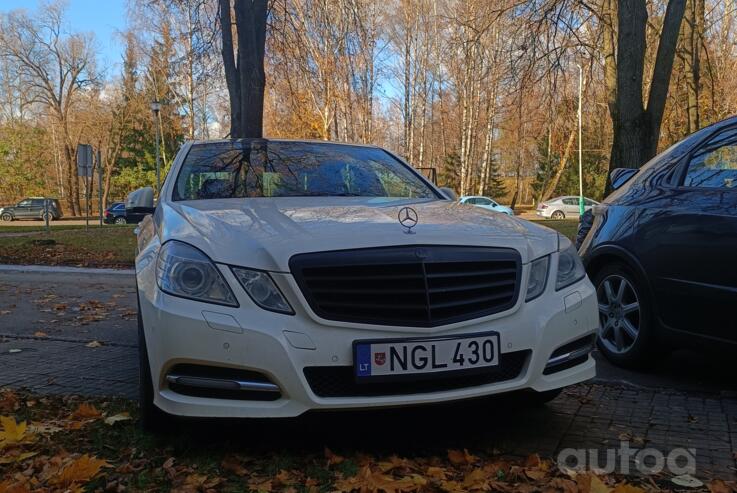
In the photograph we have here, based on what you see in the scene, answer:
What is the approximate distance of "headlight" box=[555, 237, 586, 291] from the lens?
2.97 meters

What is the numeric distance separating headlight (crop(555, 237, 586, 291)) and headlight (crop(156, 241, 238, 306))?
1.48 m

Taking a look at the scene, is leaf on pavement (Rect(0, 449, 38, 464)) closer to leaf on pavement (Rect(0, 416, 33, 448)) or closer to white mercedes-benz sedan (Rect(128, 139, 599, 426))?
leaf on pavement (Rect(0, 416, 33, 448))

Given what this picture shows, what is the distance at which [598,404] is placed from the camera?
349cm

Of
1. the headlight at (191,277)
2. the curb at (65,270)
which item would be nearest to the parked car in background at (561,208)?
the curb at (65,270)

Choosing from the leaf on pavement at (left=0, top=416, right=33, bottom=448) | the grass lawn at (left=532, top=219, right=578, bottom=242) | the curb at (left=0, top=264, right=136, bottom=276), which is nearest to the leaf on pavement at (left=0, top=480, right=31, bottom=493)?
the leaf on pavement at (left=0, top=416, right=33, bottom=448)

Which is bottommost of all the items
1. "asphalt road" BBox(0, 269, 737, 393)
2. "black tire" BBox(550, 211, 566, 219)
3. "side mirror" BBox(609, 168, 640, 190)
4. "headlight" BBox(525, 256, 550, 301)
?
"black tire" BBox(550, 211, 566, 219)

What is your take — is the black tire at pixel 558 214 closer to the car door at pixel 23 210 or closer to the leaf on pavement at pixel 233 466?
the car door at pixel 23 210

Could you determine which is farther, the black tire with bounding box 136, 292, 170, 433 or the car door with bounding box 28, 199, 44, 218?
the car door with bounding box 28, 199, 44, 218

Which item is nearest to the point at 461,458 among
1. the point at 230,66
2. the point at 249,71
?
the point at 249,71

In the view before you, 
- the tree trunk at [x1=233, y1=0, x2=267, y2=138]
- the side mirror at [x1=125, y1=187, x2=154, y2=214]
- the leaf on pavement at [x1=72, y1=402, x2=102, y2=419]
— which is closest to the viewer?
the leaf on pavement at [x1=72, y1=402, x2=102, y2=419]

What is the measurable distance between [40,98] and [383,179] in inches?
2006

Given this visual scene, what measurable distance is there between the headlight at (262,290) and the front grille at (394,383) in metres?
0.27

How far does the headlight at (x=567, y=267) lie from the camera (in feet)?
9.76

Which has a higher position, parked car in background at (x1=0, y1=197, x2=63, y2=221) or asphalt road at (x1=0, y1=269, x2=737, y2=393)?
parked car in background at (x1=0, y1=197, x2=63, y2=221)
